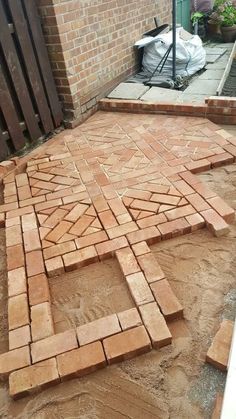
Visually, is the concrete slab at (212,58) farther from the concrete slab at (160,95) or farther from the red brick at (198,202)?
the red brick at (198,202)

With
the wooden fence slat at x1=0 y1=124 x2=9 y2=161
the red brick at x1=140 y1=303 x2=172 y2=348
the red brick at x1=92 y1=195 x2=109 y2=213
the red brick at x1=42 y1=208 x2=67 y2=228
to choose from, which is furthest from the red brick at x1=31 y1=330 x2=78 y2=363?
the wooden fence slat at x1=0 y1=124 x2=9 y2=161

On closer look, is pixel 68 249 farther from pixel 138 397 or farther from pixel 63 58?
pixel 63 58

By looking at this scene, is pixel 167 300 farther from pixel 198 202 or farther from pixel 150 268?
pixel 198 202

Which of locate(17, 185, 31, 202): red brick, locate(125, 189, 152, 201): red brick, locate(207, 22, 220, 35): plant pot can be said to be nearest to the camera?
locate(125, 189, 152, 201): red brick

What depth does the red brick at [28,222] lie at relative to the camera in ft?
8.69

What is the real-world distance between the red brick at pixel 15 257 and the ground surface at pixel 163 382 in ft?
1.14

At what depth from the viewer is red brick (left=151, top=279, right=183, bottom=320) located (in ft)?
5.96

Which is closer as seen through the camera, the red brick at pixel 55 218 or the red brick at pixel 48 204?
the red brick at pixel 55 218

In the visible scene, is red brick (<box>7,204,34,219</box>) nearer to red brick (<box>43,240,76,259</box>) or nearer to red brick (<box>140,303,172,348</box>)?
red brick (<box>43,240,76,259</box>)

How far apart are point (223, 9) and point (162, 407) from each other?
29.5 ft

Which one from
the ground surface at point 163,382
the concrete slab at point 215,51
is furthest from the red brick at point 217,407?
the concrete slab at point 215,51

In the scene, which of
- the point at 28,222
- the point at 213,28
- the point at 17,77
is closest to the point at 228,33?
the point at 213,28

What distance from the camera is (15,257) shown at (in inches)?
93.0

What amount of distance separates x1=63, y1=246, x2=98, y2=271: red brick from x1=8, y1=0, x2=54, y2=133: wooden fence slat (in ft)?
8.05
